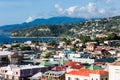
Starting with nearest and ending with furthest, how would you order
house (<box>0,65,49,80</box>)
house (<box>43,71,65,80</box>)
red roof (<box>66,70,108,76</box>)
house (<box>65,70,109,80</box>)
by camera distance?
house (<box>65,70,109,80</box>)
red roof (<box>66,70,108,76</box>)
house (<box>43,71,65,80</box>)
house (<box>0,65,49,80</box>)

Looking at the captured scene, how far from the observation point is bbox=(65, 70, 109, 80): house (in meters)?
37.2

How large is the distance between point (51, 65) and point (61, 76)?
12.4 meters

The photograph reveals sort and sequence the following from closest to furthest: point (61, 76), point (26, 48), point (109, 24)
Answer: point (61, 76)
point (26, 48)
point (109, 24)

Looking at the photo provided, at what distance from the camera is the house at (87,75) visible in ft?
122

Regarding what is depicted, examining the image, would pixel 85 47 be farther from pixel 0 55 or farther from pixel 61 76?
pixel 61 76

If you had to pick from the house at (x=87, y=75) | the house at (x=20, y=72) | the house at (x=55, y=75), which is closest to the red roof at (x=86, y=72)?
the house at (x=87, y=75)

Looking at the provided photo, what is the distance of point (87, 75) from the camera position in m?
38.5

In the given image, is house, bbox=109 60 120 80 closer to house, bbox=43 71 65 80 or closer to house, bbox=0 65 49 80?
house, bbox=43 71 65 80

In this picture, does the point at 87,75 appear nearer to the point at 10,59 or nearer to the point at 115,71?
the point at 115,71

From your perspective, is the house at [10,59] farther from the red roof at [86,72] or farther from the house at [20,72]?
the red roof at [86,72]

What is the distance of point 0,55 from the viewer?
2274 inches

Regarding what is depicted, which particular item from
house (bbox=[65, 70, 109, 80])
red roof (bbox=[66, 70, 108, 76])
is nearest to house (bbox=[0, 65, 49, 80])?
house (bbox=[65, 70, 109, 80])

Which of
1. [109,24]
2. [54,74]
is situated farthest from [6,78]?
[109,24]

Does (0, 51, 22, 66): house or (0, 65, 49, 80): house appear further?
(0, 51, 22, 66): house
